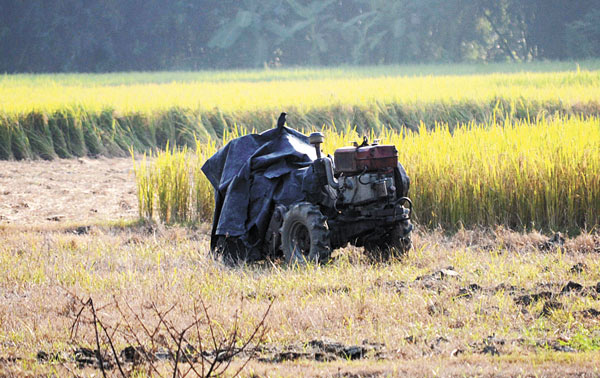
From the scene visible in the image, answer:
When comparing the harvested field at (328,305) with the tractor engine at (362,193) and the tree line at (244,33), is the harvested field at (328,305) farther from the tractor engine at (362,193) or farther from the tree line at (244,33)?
the tree line at (244,33)

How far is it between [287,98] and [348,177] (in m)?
9.47

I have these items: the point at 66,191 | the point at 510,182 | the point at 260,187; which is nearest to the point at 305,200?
the point at 260,187

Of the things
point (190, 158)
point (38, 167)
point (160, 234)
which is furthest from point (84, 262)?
point (38, 167)

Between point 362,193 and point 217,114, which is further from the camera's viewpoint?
point 217,114

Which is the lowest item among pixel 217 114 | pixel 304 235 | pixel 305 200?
pixel 304 235

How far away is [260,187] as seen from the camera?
5832mm

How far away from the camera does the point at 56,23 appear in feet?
122

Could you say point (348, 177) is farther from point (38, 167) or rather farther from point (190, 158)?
point (38, 167)

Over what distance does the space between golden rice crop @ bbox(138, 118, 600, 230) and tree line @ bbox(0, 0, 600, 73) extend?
30483 millimetres

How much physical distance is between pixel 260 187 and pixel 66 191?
16.4ft

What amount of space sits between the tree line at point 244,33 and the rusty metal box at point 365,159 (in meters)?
32.6

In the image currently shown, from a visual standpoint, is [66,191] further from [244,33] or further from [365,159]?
[244,33]

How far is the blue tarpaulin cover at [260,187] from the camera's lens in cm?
572

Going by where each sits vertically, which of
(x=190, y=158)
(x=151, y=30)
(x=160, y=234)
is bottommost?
(x=160, y=234)
